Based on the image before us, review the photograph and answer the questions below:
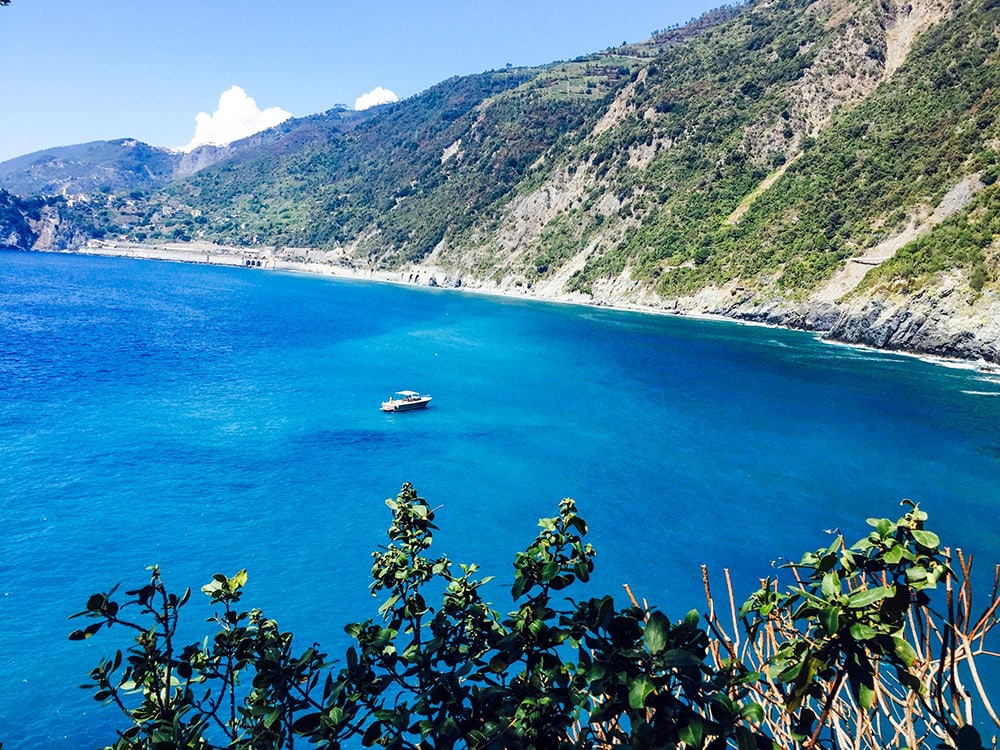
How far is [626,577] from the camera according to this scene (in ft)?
90.7

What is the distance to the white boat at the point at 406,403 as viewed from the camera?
171 feet

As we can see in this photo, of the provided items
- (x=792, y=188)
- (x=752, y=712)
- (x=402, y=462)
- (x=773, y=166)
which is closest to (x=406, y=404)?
(x=402, y=462)

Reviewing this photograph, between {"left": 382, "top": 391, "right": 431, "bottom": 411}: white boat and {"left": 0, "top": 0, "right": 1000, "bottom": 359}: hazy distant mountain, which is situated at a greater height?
{"left": 0, "top": 0, "right": 1000, "bottom": 359}: hazy distant mountain

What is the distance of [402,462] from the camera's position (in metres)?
41.3

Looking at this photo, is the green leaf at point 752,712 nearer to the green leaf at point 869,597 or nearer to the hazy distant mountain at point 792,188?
the green leaf at point 869,597

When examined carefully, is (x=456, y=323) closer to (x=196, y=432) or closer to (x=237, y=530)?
(x=196, y=432)

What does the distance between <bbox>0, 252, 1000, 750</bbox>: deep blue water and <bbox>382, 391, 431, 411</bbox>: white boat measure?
1.06 metres

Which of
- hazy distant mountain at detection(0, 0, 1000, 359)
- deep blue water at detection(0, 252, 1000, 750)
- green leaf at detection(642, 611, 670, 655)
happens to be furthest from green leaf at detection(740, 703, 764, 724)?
hazy distant mountain at detection(0, 0, 1000, 359)

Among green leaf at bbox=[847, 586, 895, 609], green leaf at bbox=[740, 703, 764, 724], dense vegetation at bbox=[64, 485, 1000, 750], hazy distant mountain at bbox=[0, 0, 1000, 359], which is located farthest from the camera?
hazy distant mountain at bbox=[0, 0, 1000, 359]

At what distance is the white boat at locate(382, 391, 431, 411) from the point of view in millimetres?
52125

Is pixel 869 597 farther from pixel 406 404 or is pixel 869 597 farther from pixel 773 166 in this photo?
pixel 773 166

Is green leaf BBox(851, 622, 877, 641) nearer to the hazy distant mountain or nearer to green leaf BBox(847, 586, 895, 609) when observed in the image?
green leaf BBox(847, 586, 895, 609)

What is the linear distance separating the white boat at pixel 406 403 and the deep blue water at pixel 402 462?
1.06 m

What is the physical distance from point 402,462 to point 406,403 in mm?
11925
